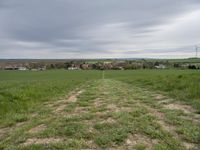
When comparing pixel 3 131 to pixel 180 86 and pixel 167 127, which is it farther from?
pixel 180 86

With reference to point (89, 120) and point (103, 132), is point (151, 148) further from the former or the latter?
point (89, 120)

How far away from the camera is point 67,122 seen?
595 cm

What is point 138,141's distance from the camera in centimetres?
436

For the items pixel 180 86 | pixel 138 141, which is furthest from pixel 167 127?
pixel 180 86

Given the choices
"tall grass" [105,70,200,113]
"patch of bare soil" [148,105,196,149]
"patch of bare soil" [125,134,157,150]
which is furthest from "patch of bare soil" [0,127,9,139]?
"tall grass" [105,70,200,113]

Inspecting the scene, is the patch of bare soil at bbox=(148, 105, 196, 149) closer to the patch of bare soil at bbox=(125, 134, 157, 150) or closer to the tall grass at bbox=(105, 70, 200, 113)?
the patch of bare soil at bbox=(125, 134, 157, 150)

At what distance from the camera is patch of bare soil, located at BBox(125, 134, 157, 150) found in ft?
13.6

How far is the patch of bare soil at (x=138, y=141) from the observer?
4138 mm

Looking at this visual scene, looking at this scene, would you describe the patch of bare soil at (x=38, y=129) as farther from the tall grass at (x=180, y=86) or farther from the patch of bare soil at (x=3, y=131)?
the tall grass at (x=180, y=86)

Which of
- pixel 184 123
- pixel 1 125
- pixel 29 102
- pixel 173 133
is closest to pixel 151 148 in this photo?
pixel 173 133

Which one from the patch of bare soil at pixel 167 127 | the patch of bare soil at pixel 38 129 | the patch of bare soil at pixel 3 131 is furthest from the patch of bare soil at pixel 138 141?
the patch of bare soil at pixel 3 131

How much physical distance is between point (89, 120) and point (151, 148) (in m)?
2.42

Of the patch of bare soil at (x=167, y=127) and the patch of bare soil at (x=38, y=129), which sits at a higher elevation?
the patch of bare soil at (x=167, y=127)

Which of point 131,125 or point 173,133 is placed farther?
point 131,125
